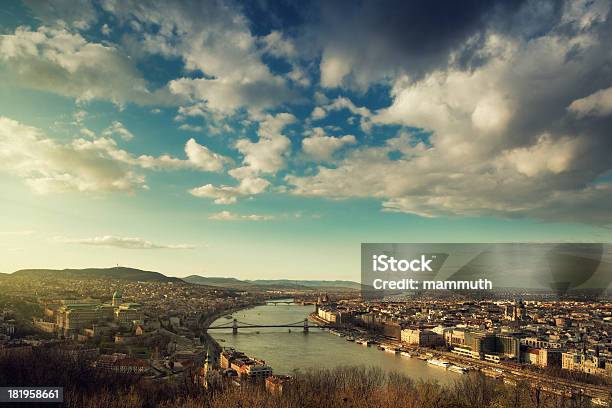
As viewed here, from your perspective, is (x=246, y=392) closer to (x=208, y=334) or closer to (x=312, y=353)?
(x=312, y=353)

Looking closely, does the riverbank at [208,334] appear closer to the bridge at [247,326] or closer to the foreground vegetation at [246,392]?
the bridge at [247,326]

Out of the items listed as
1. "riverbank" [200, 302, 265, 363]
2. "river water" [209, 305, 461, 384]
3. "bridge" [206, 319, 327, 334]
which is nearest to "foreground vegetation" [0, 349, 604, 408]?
"river water" [209, 305, 461, 384]

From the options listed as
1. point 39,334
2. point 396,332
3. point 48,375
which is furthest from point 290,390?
point 396,332

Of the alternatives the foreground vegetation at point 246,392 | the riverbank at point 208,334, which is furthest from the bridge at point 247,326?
the foreground vegetation at point 246,392

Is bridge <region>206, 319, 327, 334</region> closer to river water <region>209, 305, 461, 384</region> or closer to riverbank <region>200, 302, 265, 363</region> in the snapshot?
river water <region>209, 305, 461, 384</region>

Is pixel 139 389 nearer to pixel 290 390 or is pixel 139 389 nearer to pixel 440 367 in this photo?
pixel 290 390

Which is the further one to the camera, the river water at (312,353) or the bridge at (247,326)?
the bridge at (247,326)
